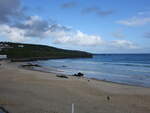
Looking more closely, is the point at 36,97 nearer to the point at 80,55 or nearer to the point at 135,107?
the point at 135,107

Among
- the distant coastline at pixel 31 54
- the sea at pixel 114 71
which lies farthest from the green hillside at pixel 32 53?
the sea at pixel 114 71

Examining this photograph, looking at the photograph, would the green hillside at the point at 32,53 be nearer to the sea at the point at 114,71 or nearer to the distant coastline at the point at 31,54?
the distant coastline at the point at 31,54

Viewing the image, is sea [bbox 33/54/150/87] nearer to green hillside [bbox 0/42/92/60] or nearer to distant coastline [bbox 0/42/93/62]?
distant coastline [bbox 0/42/93/62]

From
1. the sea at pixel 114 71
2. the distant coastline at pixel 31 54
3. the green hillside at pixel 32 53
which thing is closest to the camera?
the sea at pixel 114 71

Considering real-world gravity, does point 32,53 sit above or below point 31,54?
above

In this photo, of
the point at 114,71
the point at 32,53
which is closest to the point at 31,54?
the point at 32,53

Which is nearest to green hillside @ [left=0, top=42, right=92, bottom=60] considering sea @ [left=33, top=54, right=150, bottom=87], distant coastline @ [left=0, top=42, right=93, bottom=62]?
distant coastline @ [left=0, top=42, right=93, bottom=62]

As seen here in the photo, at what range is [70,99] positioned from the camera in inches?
363

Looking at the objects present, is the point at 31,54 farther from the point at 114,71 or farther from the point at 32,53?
the point at 114,71

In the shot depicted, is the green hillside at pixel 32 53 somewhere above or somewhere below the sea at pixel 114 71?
above

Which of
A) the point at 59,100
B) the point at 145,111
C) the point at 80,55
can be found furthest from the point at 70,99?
the point at 80,55

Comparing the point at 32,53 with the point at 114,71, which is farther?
the point at 32,53

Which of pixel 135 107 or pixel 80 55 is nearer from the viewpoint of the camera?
pixel 135 107

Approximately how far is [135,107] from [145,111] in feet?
1.96
